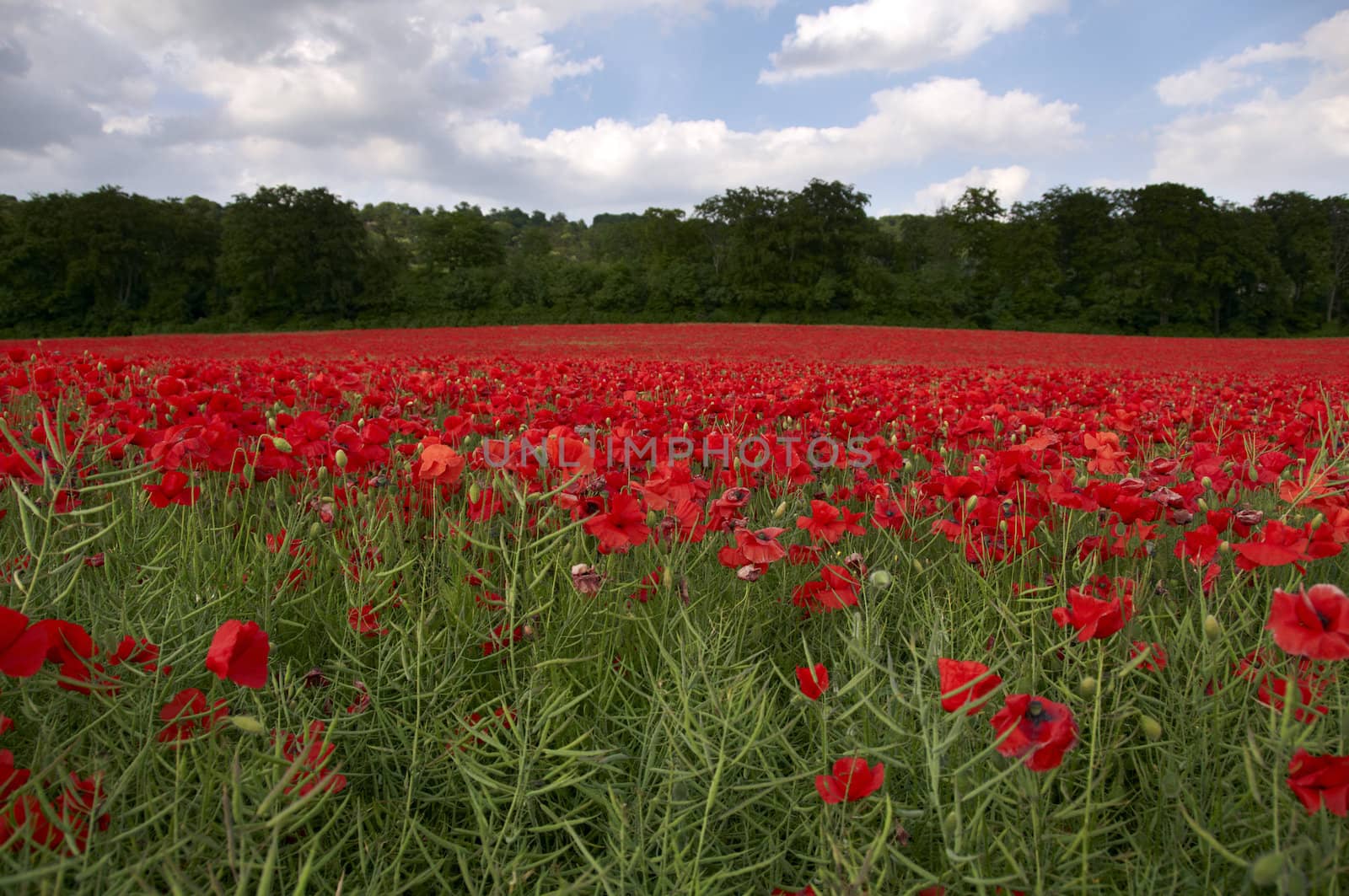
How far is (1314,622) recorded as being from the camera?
2.74ft

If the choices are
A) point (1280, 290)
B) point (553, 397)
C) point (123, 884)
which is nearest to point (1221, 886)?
point (123, 884)

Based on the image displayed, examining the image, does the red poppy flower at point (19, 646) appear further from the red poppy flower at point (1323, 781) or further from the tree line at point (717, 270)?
the tree line at point (717, 270)

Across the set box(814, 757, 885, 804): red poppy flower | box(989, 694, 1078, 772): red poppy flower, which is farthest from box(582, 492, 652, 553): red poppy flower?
box(989, 694, 1078, 772): red poppy flower

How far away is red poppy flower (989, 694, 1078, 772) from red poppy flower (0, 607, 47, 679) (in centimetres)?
110

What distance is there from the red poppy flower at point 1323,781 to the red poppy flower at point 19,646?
4.76 feet

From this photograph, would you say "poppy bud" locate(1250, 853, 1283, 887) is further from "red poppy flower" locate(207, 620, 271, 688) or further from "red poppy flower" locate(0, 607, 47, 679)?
"red poppy flower" locate(0, 607, 47, 679)

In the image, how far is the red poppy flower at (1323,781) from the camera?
31.5 inches

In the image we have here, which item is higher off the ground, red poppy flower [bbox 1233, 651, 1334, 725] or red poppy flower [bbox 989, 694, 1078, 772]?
red poppy flower [bbox 989, 694, 1078, 772]

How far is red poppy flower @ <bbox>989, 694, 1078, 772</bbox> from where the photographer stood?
80cm

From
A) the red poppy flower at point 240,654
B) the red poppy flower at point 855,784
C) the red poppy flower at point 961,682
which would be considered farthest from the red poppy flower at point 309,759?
the red poppy flower at point 961,682

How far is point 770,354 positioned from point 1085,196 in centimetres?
4281

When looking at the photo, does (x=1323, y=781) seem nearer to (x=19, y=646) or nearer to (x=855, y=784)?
(x=855, y=784)

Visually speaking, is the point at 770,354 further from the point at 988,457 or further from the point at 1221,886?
the point at 1221,886

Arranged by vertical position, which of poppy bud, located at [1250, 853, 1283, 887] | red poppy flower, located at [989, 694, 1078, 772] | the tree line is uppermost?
the tree line
